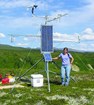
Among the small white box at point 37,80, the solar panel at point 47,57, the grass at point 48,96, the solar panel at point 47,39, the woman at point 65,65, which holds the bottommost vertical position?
the grass at point 48,96

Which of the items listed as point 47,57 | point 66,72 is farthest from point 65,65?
point 47,57

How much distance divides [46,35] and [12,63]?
75598 mm

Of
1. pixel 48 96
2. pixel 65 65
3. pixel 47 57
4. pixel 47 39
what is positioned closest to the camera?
pixel 48 96

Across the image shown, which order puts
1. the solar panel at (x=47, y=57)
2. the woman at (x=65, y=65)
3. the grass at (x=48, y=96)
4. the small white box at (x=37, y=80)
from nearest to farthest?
the grass at (x=48, y=96)
the solar panel at (x=47, y=57)
the small white box at (x=37, y=80)
the woman at (x=65, y=65)

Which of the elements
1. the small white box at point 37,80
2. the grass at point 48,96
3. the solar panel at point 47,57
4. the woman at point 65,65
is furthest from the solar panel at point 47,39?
the grass at point 48,96

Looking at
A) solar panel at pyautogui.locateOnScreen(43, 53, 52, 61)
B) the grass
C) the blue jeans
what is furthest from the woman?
the grass

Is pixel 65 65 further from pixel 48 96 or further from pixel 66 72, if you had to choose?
pixel 48 96

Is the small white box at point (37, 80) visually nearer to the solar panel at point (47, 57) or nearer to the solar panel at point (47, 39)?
the solar panel at point (47, 57)

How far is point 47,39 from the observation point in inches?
1098

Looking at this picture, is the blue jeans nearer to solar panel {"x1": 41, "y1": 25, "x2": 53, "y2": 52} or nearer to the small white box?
solar panel {"x1": 41, "y1": 25, "x2": 53, "y2": 52}

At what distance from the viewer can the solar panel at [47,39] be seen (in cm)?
2767

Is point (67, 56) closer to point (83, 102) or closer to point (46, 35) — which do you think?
point (46, 35)

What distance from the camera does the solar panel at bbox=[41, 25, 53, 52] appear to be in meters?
27.7

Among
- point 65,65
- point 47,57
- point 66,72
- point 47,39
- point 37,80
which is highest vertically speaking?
point 47,39
